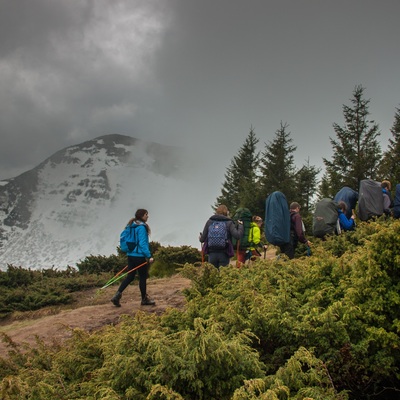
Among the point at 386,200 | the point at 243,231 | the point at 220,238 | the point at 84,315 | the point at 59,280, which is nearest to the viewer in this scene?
the point at 220,238

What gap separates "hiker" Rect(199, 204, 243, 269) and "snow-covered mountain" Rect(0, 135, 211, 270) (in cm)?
8192

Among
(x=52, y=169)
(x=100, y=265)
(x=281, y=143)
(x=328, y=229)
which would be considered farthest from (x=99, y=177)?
(x=328, y=229)

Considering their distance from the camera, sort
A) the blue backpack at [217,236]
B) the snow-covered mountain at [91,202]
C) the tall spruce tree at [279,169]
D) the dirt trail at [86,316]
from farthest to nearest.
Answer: the snow-covered mountain at [91,202]
the tall spruce tree at [279,169]
the blue backpack at [217,236]
the dirt trail at [86,316]

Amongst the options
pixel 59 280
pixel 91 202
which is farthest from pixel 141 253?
pixel 91 202

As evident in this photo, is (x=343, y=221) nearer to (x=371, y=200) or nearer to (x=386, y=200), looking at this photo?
(x=371, y=200)

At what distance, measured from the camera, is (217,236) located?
7.43 metres

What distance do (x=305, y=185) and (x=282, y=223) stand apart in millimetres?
20428

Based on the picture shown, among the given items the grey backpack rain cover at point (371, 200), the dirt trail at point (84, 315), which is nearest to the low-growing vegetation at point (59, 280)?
the dirt trail at point (84, 315)

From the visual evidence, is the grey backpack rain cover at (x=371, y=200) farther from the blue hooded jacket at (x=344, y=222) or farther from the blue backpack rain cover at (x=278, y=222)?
the blue backpack rain cover at (x=278, y=222)

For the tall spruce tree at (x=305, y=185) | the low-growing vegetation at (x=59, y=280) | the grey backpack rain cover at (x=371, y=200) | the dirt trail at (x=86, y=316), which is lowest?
the dirt trail at (x=86, y=316)

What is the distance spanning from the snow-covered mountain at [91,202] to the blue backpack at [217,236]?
269 feet

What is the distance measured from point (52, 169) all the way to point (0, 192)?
19.5 metres

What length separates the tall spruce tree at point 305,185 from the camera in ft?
81.0

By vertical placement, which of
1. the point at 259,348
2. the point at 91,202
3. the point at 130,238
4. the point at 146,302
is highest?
the point at 91,202
